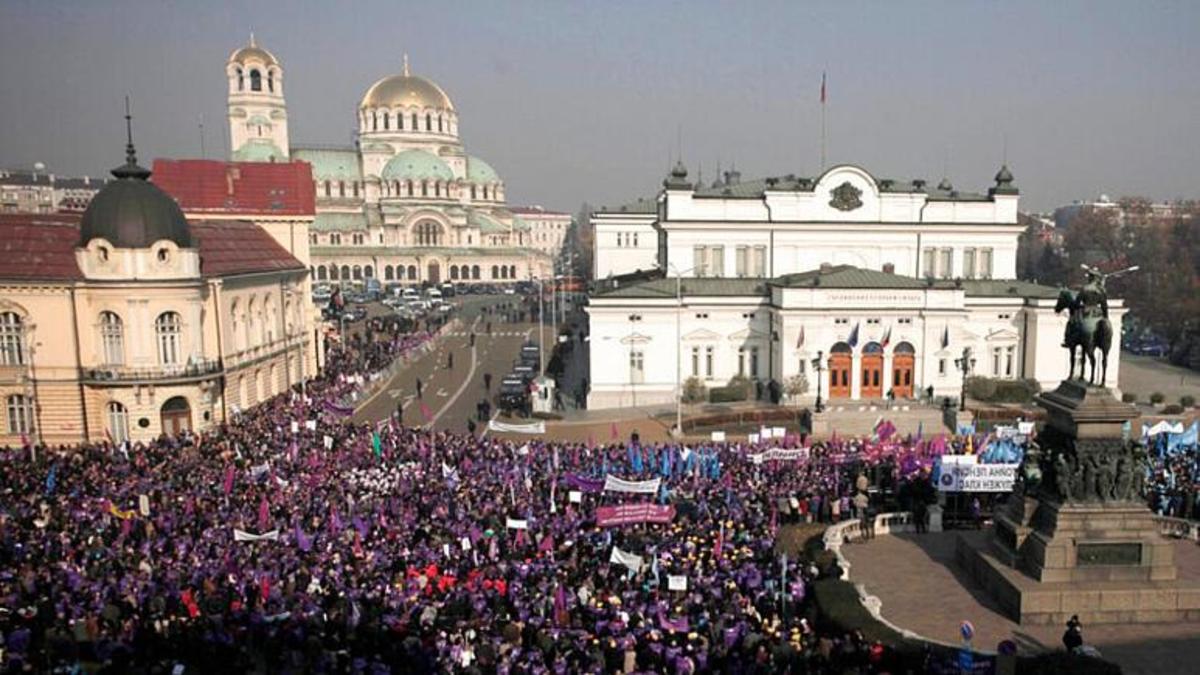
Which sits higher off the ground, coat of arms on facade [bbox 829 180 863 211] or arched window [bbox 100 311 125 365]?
coat of arms on facade [bbox 829 180 863 211]

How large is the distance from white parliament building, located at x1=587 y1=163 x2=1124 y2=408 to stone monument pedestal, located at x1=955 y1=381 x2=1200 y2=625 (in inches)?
877

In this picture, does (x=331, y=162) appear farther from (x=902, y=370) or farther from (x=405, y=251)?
(x=902, y=370)

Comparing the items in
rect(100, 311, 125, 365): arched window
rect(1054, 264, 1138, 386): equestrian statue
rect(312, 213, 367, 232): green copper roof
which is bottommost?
rect(100, 311, 125, 365): arched window

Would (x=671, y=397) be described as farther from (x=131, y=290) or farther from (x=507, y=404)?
(x=131, y=290)

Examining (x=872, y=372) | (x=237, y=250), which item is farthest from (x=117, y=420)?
(x=872, y=372)

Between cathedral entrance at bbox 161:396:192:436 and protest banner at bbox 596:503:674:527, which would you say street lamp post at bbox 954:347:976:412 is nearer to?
protest banner at bbox 596:503:674:527

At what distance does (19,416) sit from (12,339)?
124 inches

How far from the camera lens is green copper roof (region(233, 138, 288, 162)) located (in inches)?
4651

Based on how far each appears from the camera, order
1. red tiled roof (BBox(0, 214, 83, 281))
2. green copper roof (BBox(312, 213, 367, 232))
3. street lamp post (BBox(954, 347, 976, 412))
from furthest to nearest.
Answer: green copper roof (BBox(312, 213, 367, 232)) < street lamp post (BBox(954, 347, 976, 412)) < red tiled roof (BBox(0, 214, 83, 281))

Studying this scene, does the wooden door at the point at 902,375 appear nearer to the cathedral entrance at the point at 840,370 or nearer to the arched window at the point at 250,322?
the cathedral entrance at the point at 840,370

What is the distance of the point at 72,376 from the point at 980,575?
33.9m

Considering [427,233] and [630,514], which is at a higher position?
[427,233]

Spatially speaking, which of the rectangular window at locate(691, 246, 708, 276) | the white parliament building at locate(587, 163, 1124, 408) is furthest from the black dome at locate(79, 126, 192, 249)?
the rectangular window at locate(691, 246, 708, 276)

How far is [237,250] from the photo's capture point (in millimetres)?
44750
